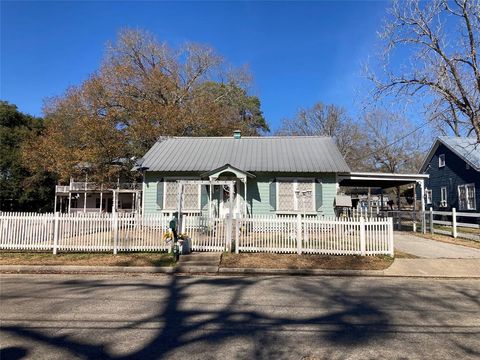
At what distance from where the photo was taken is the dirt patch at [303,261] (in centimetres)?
1129

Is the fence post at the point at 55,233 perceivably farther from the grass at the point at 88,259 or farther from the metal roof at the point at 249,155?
the metal roof at the point at 249,155

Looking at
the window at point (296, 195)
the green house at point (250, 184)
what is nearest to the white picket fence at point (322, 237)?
the green house at point (250, 184)

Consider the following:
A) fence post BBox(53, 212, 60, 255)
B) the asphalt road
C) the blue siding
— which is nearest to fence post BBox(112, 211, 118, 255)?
fence post BBox(53, 212, 60, 255)

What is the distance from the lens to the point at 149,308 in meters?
6.91

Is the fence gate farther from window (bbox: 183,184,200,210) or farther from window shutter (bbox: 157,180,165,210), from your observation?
window shutter (bbox: 157,180,165,210)

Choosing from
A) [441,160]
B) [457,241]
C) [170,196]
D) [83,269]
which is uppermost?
[441,160]

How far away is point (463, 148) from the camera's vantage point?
2656 cm

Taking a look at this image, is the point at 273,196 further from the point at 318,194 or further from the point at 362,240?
the point at 362,240

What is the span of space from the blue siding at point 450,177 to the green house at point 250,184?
1224 centimetres

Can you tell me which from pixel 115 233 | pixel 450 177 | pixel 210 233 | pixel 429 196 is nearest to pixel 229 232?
pixel 210 233

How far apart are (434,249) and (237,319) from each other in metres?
10.8

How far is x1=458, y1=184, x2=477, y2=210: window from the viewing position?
26047 mm

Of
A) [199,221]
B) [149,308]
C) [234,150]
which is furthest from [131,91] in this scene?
[149,308]

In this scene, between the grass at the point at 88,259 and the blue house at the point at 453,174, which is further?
the blue house at the point at 453,174
